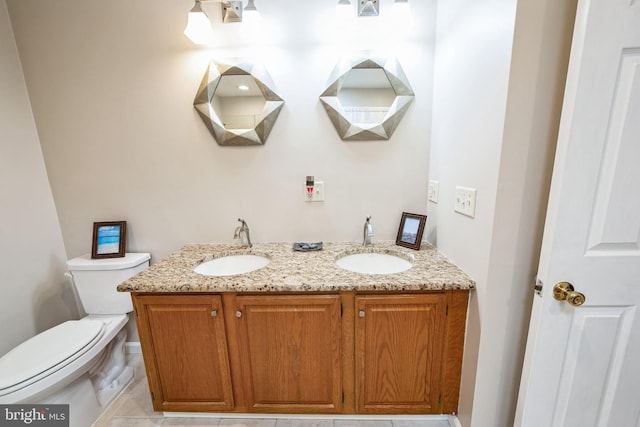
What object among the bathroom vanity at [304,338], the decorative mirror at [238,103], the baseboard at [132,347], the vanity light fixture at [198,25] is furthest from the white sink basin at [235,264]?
the vanity light fixture at [198,25]

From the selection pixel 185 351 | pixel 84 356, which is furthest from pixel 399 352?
pixel 84 356

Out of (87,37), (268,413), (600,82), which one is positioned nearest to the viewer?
(600,82)

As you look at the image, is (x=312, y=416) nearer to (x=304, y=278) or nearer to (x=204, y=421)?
(x=204, y=421)

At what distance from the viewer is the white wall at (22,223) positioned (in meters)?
1.47

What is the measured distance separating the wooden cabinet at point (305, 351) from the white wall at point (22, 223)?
98 centimetres

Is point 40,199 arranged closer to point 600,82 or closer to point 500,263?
point 500,263

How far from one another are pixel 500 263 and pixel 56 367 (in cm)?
206

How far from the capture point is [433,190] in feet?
5.09

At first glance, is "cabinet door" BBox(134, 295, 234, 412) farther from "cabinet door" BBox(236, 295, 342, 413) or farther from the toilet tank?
the toilet tank

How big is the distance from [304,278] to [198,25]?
1.48 metres

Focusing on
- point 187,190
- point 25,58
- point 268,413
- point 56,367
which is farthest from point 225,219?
point 25,58

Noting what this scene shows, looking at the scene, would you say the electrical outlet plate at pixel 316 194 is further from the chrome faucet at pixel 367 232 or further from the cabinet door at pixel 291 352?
the cabinet door at pixel 291 352

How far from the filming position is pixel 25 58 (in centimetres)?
153

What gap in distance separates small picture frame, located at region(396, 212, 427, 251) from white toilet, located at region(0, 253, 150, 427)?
68.0 inches
